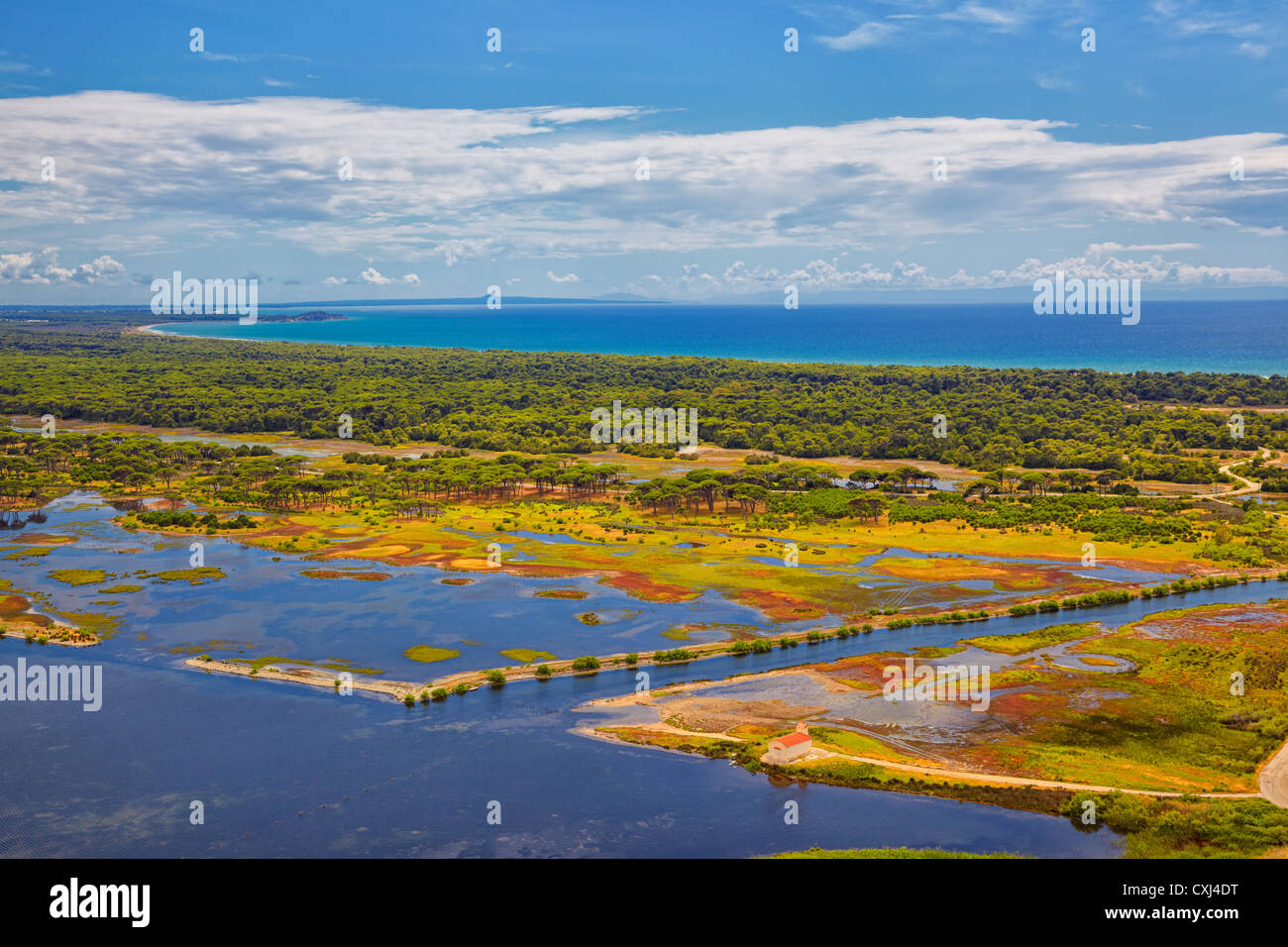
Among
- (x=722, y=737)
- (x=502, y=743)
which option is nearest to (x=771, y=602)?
(x=722, y=737)

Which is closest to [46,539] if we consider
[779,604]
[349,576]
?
[349,576]

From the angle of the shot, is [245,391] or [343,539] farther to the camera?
[245,391]

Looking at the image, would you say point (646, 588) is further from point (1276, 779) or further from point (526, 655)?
point (1276, 779)

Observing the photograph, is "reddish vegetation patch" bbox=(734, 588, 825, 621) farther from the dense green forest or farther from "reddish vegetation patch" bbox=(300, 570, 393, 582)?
the dense green forest

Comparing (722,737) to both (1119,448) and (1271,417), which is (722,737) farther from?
(1271,417)

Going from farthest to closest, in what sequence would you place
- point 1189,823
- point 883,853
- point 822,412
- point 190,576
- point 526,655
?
point 822,412
point 190,576
point 526,655
point 1189,823
point 883,853

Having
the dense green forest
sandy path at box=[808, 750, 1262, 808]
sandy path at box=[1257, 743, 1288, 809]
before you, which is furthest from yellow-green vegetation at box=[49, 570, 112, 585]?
sandy path at box=[1257, 743, 1288, 809]

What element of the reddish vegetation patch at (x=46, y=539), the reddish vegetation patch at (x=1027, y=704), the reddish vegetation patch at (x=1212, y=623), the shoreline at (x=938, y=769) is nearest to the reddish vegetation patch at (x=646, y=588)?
the shoreline at (x=938, y=769)
